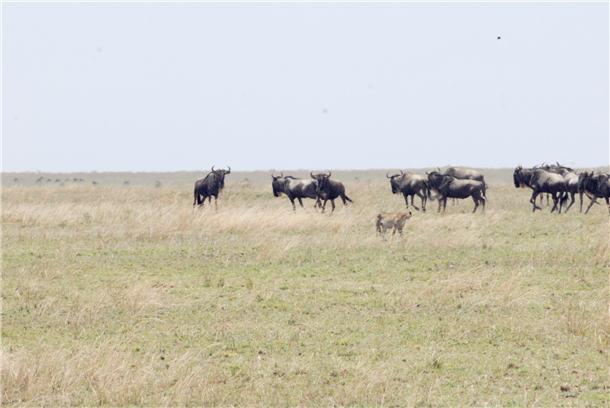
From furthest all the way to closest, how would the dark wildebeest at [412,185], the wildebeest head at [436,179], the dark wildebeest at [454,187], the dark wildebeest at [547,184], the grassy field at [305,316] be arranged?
the dark wildebeest at [412,185] < the wildebeest head at [436,179] < the dark wildebeest at [547,184] < the dark wildebeest at [454,187] < the grassy field at [305,316]

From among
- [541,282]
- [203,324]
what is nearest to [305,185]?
[541,282]

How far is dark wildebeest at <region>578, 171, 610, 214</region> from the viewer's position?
1046 inches

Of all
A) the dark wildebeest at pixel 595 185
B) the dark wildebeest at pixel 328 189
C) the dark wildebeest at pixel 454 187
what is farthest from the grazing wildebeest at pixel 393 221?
the dark wildebeest at pixel 595 185

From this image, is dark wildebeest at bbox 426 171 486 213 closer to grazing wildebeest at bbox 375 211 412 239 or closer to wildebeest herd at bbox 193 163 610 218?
wildebeest herd at bbox 193 163 610 218

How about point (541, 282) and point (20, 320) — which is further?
point (541, 282)

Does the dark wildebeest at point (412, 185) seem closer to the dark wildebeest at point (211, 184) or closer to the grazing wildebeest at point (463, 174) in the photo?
the grazing wildebeest at point (463, 174)

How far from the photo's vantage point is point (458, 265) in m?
15.0

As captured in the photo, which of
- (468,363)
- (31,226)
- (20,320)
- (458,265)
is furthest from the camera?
(31,226)

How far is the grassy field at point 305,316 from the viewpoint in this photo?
26.0ft

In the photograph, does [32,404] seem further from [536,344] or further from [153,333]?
[536,344]

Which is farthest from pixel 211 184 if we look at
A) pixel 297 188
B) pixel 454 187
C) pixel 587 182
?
pixel 587 182

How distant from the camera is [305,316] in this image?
11.1 m

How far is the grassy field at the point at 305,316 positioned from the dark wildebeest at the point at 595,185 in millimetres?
6757

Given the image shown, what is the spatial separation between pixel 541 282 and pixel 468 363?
4845 millimetres
